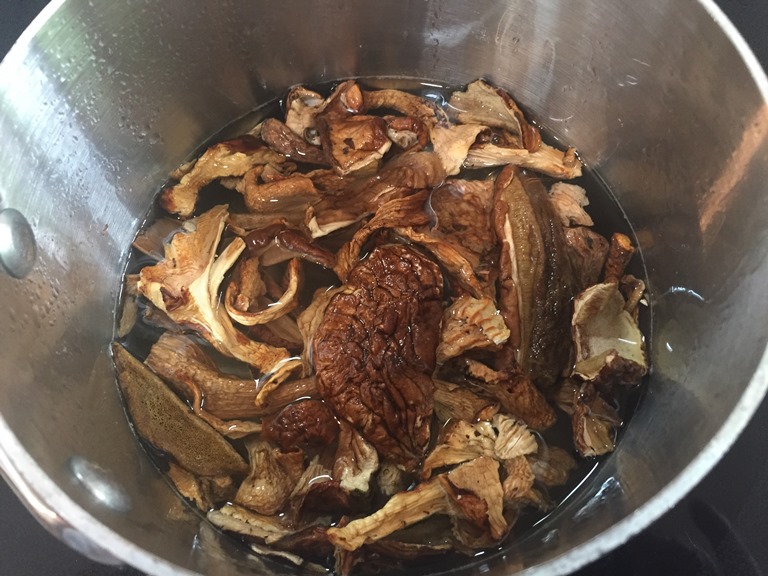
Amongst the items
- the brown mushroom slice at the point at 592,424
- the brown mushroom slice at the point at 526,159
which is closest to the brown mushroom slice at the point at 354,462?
the brown mushroom slice at the point at 592,424

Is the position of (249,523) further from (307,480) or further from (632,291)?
(632,291)

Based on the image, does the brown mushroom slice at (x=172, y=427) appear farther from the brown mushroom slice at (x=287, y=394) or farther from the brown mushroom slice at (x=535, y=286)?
the brown mushroom slice at (x=535, y=286)

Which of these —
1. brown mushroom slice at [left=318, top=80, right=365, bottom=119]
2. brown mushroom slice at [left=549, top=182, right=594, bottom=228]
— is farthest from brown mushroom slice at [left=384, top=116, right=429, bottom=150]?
brown mushroom slice at [left=549, top=182, right=594, bottom=228]

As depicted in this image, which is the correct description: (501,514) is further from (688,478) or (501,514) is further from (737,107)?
(737,107)

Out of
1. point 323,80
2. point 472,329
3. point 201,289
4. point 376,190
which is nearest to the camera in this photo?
point 472,329

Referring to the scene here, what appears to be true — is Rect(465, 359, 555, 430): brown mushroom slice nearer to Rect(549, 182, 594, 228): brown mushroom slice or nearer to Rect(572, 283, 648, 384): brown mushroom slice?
Rect(572, 283, 648, 384): brown mushroom slice

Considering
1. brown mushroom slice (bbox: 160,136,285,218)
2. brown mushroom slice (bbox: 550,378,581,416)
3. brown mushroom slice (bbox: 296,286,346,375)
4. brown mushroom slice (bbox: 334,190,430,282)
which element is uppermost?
brown mushroom slice (bbox: 160,136,285,218)

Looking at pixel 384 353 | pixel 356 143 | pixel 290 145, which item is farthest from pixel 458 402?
pixel 290 145
